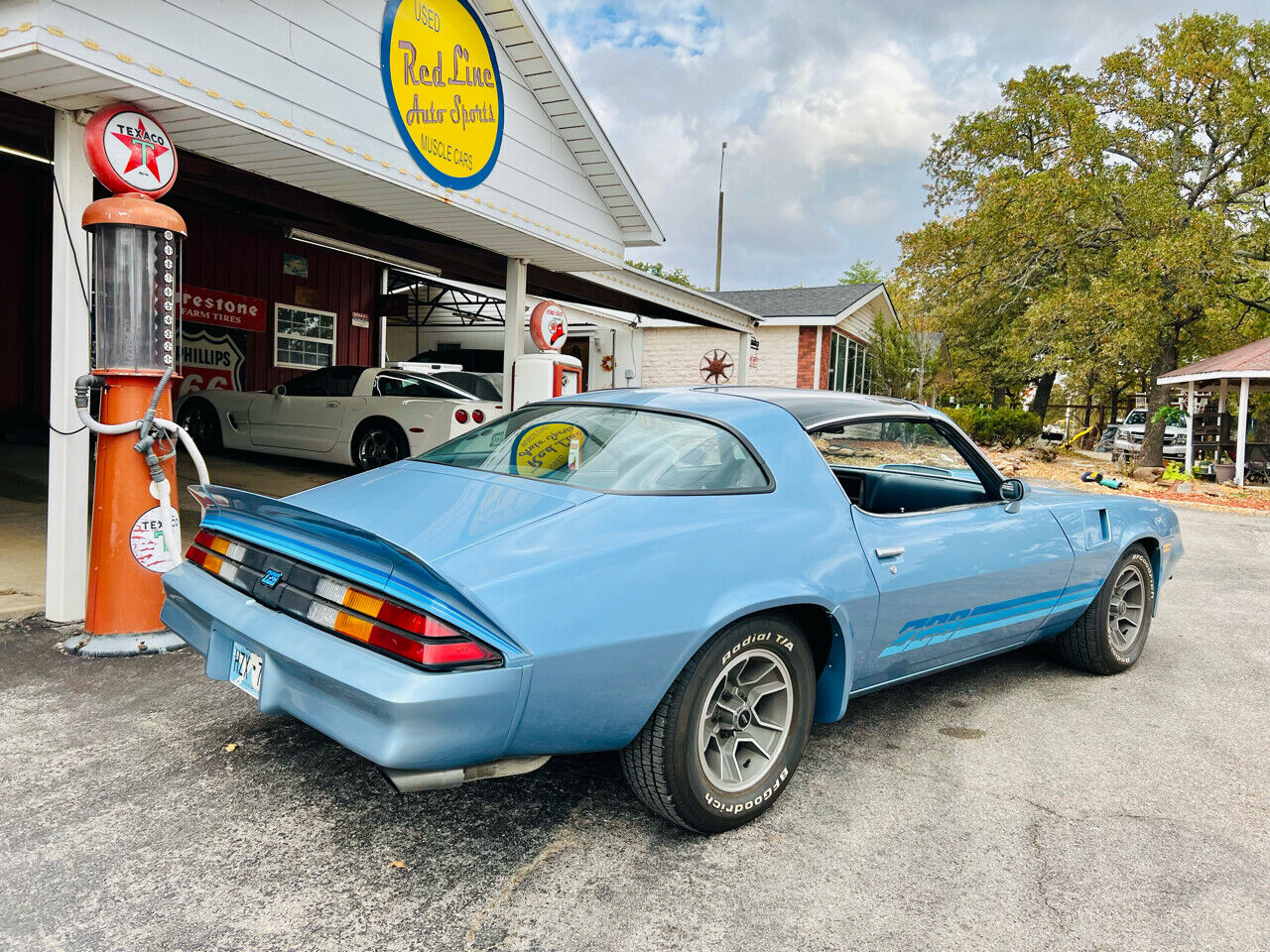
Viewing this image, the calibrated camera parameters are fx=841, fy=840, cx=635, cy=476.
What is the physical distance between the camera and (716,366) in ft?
71.6

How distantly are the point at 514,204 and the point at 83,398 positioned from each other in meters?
4.29

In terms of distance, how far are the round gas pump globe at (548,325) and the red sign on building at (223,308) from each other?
20.0 feet

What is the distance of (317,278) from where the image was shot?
14.0m

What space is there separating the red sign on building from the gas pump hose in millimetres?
8822

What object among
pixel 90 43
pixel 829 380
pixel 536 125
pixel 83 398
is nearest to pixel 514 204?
pixel 536 125

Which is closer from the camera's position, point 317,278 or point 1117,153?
point 317,278

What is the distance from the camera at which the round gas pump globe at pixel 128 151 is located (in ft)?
13.4

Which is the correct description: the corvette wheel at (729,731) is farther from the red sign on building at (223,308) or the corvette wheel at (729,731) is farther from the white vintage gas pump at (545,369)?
the red sign on building at (223,308)

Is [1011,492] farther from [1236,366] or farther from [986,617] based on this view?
[1236,366]

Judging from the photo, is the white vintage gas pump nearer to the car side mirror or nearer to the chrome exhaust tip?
the car side mirror

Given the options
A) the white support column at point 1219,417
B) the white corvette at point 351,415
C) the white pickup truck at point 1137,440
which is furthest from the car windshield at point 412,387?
the white pickup truck at point 1137,440

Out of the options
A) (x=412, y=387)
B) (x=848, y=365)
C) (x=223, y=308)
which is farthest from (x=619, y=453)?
(x=848, y=365)

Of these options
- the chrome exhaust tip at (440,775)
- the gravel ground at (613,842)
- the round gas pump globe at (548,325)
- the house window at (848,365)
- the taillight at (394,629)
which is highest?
the house window at (848,365)

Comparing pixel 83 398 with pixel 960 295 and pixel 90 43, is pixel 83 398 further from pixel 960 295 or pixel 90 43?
pixel 960 295
